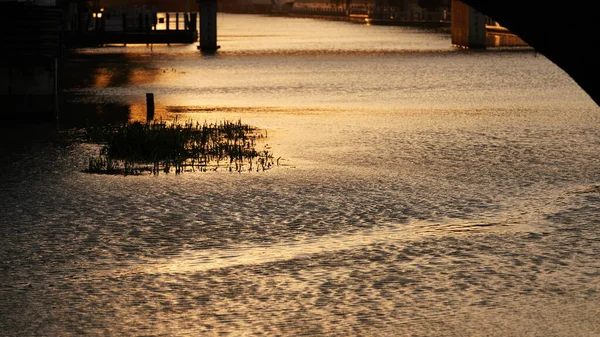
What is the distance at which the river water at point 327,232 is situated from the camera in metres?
11.1

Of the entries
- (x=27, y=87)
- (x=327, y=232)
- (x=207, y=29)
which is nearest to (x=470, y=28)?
(x=207, y=29)

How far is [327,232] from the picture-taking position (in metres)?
16.2

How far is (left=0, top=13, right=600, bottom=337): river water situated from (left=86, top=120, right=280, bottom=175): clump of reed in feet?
2.13

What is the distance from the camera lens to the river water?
1115 centimetres

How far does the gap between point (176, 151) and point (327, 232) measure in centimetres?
1052

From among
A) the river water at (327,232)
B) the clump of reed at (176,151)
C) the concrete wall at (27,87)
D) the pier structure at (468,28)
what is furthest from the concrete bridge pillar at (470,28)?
the clump of reed at (176,151)

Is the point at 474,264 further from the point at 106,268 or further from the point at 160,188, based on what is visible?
the point at 160,188

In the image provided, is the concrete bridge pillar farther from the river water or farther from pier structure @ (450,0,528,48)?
the river water

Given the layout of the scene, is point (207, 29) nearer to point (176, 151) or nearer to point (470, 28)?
point (470, 28)

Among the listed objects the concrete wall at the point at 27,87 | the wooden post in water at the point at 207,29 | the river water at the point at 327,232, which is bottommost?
the river water at the point at 327,232

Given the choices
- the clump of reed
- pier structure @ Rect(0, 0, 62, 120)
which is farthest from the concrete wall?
the clump of reed

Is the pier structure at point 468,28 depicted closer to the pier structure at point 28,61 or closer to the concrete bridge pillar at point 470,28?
the concrete bridge pillar at point 470,28

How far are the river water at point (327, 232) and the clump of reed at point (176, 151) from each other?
651 mm

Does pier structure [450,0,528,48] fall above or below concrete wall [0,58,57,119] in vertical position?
above
